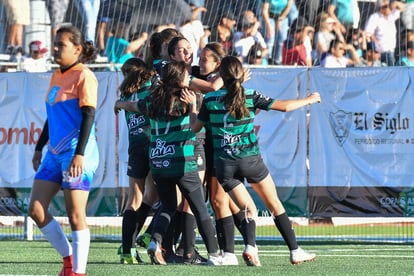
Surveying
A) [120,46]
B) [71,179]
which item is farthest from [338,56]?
[71,179]

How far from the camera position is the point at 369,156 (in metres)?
14.8

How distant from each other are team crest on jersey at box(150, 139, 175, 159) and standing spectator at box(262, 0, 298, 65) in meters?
6.81

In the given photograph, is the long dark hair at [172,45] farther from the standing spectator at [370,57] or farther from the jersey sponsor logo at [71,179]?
the standing spectator at [370,57]

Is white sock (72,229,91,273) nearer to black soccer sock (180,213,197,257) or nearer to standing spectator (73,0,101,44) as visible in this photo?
black soccer sock (180,213,197,257)

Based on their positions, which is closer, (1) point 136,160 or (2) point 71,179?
(2) point 71,179

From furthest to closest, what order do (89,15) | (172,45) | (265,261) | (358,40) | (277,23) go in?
(358,40), (277,23), (89,15), (265,261), (172,45)

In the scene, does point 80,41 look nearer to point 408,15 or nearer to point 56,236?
point 56,236

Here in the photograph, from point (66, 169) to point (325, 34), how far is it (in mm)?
9367

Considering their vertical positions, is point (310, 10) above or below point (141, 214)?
above

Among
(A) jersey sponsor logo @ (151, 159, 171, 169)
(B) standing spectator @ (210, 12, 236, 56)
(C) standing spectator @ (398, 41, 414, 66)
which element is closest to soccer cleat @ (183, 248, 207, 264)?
(A) jersey sponsor logo @ (151, 159, 171, 169)

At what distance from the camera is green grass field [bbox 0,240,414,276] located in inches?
363

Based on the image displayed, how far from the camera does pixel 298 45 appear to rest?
1633 centimetres

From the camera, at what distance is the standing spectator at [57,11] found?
643 inches

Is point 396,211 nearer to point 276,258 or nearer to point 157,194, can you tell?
point 276,258
